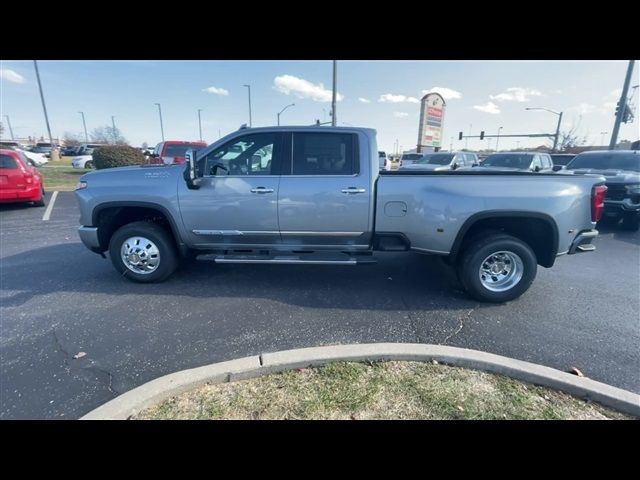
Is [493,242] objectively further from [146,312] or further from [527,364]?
[146,312]

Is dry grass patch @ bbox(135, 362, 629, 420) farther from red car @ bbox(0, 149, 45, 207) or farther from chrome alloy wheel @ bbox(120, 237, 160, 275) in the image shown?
red car @ bbox(0, 149, 45, 207)

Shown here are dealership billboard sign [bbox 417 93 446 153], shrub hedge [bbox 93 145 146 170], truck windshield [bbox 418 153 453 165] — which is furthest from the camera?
dealership billboard sign [bbox 417 93 446 153]

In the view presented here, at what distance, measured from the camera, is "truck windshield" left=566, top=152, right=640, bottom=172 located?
28.8ft

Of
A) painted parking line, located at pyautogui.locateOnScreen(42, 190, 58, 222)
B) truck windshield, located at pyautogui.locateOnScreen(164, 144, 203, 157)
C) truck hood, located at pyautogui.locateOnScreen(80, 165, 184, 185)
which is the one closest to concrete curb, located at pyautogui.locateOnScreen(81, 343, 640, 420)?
truck hood, located at pyautogui.locateOnScreen(80, 165, 184, 185)

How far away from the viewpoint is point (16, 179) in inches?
332

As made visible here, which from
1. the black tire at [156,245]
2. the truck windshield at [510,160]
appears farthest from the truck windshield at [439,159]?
the black tire at [156,245]

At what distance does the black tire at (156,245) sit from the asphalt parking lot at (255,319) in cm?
16

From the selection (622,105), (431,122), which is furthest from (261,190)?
(431,122)

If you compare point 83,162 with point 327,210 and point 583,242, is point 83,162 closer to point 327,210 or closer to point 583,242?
point 327,210

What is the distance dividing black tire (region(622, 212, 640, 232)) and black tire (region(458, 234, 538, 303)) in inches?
251

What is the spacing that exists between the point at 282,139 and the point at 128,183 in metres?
2.04

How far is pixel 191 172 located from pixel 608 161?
11378 millimetres

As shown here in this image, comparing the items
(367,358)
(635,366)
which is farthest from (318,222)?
(635,366)

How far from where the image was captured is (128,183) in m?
4.06
